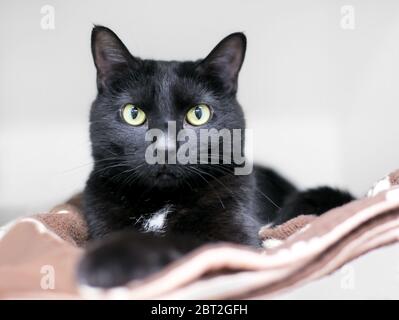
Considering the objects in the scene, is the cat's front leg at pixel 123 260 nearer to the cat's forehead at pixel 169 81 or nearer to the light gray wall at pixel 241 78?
the cat's forehead at pixel 169 81

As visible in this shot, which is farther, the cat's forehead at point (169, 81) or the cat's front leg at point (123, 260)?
the cat's forehead at point (169, 81)

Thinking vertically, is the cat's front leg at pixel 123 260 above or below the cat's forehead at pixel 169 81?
below

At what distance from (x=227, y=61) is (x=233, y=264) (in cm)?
79

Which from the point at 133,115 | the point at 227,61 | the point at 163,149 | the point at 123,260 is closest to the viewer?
the point at 123,260

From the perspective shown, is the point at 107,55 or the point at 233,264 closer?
the point at 233,264

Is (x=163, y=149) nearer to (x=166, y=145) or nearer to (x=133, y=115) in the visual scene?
(x=166, y=145)

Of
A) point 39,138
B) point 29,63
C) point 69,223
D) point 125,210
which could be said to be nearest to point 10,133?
point 39,138

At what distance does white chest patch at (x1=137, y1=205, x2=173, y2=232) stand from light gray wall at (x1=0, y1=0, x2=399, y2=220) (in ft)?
3.22

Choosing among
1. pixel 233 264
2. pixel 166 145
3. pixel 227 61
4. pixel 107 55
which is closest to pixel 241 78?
pixel 227 61

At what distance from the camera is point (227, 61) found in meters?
1.48

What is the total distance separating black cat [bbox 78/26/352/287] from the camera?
1.26 metres

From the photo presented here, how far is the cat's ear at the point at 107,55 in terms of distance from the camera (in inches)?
55.1

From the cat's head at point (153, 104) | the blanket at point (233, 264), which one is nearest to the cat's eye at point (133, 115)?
Answer: the cat's head at point (153, 104)

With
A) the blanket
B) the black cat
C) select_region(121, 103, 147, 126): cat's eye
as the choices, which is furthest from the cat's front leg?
select_region(121, 103, 147, 126): cat's eye
